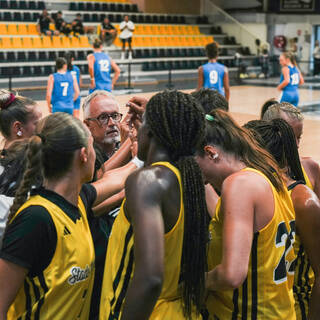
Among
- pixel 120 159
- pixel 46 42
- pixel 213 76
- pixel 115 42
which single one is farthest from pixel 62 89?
pixel 115 42

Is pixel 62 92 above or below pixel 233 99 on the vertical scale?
above

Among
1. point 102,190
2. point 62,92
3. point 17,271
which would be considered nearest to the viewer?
point 17,271

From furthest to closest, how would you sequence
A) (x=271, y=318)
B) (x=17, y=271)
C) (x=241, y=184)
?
1. (x=271, y=318)
2. (x=241, y=184)
3. (x=17, y=271)

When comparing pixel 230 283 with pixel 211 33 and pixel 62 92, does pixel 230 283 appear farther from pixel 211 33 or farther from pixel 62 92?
pixel 211 33

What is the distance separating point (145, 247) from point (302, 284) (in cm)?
113

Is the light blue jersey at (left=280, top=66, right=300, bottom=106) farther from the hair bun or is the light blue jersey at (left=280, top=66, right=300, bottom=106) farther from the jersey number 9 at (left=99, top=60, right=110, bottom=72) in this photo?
the hair bun

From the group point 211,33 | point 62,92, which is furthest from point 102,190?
point 211,33

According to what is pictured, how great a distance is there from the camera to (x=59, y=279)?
5.25 ft

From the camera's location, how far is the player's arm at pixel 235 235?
1584mm

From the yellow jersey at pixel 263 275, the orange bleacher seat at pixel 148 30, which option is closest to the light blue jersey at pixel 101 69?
the yellow jersey at pixel 263 275

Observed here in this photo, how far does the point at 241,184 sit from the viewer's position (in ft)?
5.41

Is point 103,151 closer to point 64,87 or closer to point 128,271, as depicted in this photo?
point 128,271

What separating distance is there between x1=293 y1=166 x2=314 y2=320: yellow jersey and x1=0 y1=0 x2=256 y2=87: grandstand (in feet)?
45.5

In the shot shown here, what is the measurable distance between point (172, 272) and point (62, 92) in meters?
7.15
